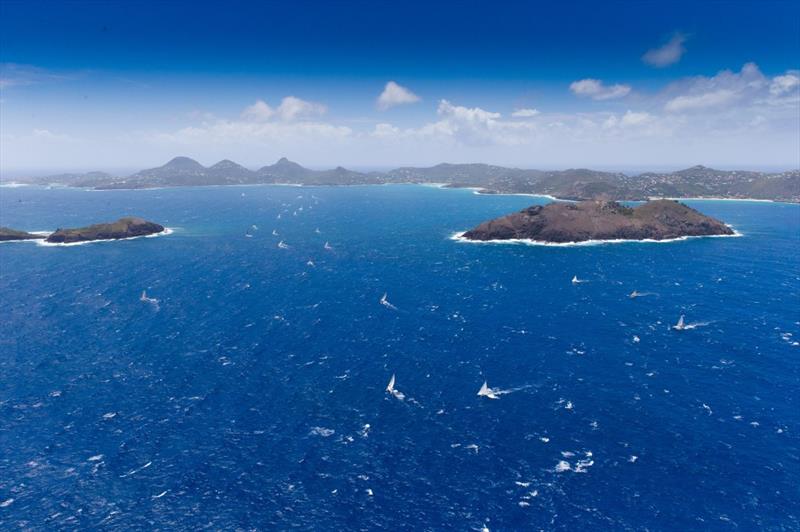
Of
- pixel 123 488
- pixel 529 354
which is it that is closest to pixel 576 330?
pixel 529 354

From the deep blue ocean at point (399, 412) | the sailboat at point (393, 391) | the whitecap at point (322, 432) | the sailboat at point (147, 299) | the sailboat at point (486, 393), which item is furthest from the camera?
the sailboat at point (147, 299)

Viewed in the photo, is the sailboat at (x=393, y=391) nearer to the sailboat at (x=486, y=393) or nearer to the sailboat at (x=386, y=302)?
the sailboat at (x=486, y=393)

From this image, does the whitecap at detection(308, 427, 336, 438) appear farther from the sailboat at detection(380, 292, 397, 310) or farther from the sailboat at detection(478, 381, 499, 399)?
the sailboat at detection(380, 292, 397, 310)

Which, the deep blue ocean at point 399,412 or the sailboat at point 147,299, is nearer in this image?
the deep blue ocean at point 399,412

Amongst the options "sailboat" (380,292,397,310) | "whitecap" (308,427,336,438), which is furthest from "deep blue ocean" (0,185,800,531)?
"sailboat" (380,292,397,310)

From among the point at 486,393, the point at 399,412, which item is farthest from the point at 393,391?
the point at 486,393

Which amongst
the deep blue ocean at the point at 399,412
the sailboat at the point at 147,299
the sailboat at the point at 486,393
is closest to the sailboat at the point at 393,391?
the deep blue ocean at the point at 399,412

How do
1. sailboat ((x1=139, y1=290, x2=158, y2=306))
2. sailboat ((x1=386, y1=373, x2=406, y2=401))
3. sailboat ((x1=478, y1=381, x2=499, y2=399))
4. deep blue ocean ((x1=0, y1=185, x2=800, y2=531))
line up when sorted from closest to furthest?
deep blue ocean ((x1=0, y1=185, x2=800, y2=531)), sailboat ((x1=386, y1=373, x2=406, y2=401)), sailboat ((x1=478, y1=381, x2=499, y2=399)), sailboat ((x1=139, y1=290, x2=158, y2=306))

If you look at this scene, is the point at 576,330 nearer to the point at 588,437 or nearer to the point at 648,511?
the point at 588,437

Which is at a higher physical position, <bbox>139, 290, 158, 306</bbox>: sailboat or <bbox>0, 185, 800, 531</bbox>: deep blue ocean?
<bbox>139, 290, 158, 306</bbox>: sailboat

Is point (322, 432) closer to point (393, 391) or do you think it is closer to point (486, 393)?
point (393, 391)
